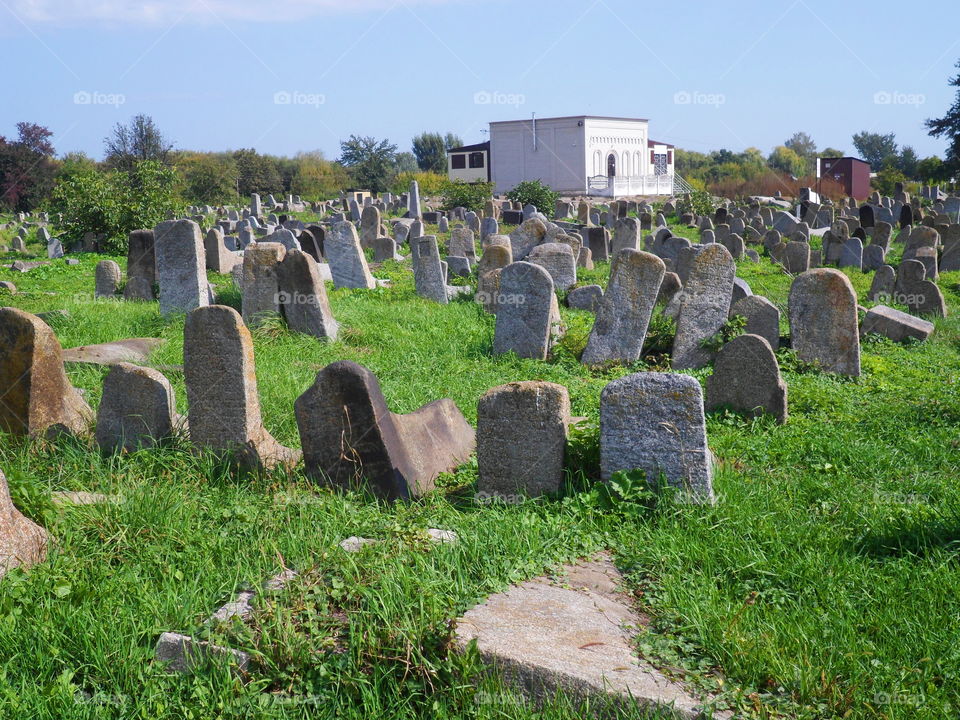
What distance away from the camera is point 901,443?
21.9 ft

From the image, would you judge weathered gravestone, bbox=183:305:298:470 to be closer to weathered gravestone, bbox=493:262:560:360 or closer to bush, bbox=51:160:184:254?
weathered gravestone, bbox=493:262:560:360

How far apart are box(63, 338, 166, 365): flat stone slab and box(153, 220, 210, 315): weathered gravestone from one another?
7.08 ft

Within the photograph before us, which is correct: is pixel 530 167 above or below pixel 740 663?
above

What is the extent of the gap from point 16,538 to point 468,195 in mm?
29529

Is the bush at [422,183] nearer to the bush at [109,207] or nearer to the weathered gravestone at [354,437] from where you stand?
the bush at [109,207]

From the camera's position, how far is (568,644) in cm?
357

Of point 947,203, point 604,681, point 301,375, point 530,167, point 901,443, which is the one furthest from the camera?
point 530,167

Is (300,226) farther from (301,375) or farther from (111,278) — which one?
(301,375)

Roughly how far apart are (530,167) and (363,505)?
55.0 metres

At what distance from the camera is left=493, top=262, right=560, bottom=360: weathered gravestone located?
948 centimetres

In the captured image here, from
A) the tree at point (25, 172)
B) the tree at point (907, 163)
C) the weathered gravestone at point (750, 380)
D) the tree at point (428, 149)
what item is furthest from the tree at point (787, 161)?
the weathered gravestone at point (750, 380)

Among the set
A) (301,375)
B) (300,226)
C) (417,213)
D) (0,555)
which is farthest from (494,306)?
(417,213)

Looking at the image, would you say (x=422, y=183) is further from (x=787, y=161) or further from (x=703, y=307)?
(x=703, y=307)

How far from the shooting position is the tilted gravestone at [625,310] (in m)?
9.35
